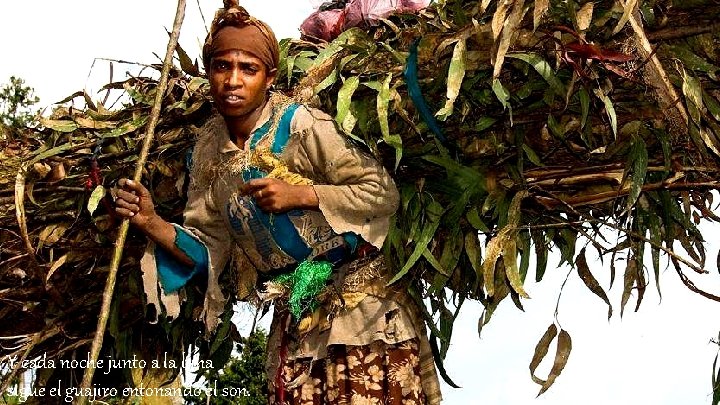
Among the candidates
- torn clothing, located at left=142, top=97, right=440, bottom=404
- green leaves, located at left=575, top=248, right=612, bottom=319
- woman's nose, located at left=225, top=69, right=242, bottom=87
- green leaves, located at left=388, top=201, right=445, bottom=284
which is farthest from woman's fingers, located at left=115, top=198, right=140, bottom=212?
green leaves, located at left=575, top=248, right=612, bottom=319

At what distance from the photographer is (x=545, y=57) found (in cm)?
301

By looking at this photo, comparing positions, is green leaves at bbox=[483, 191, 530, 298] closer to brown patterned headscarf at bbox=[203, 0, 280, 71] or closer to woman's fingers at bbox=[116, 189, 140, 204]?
brown patterned headscarf at bbox=[203, 0, 280, 71]

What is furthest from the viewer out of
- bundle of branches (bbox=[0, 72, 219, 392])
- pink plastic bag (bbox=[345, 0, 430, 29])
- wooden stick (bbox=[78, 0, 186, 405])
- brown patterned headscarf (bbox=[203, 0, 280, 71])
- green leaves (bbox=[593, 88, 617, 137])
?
bundle of branches (bbox=[0, 72, 219, 392])

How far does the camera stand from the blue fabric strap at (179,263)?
3.37 meters

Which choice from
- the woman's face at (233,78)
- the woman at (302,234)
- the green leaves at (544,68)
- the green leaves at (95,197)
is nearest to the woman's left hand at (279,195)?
the woman at (302,234)

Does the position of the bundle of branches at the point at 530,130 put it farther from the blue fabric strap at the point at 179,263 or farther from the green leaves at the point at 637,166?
the blue fabric strap at the point at 179,263

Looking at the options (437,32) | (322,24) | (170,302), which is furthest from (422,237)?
(322,24)

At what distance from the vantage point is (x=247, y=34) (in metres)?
3.25

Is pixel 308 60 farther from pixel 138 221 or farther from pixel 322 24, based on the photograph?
pixel 138 221

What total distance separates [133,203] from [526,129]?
1245 mm

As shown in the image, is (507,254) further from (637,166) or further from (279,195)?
(279,195)

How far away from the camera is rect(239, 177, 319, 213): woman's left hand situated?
10.1 ft

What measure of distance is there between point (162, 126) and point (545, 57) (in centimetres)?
148

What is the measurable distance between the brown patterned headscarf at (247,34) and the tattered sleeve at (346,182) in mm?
236
